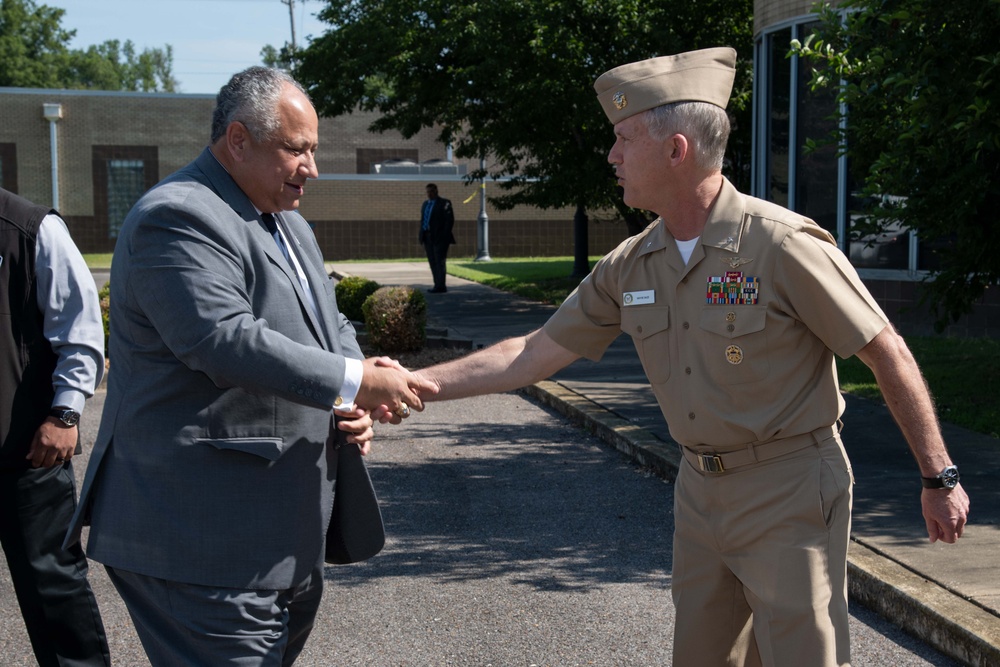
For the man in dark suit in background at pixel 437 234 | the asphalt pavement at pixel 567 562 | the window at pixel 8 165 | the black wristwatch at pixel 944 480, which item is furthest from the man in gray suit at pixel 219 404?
the window at pixel 8 165

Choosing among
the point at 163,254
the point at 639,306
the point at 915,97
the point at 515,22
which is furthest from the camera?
the point at 515,22

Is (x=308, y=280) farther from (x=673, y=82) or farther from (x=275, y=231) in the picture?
(x=673, y=82)

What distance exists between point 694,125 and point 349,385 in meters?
1.15

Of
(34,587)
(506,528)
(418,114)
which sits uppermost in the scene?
(418,114)

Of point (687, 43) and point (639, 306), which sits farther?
point (687, 43)

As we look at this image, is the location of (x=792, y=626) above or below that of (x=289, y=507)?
below

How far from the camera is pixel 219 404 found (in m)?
2.80

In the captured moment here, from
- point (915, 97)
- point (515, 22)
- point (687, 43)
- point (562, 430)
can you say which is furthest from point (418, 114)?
point (915, 97)

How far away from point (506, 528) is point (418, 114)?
14788 millimetres

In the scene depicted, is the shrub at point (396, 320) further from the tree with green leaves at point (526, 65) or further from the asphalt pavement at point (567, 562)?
the tree with green leaves at point (526, 65)

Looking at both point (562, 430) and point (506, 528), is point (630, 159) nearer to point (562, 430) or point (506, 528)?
point (506, 528)

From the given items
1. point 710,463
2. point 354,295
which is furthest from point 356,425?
point 354,295

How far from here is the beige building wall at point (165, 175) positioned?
39.6 metres

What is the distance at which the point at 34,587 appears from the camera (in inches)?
146
